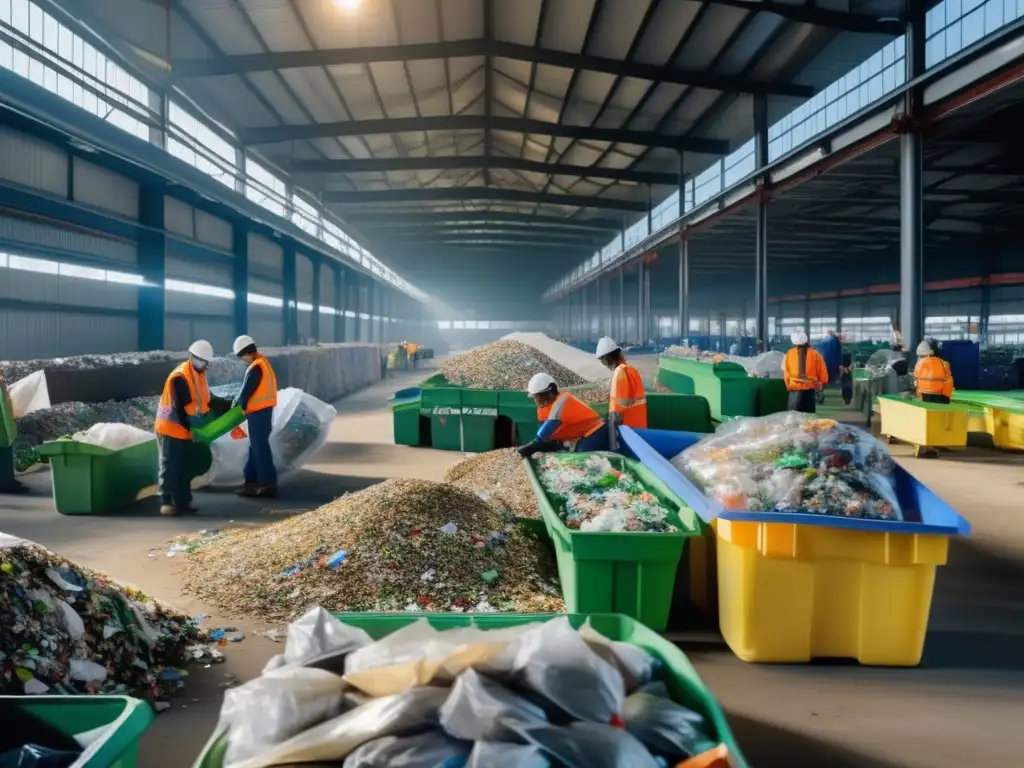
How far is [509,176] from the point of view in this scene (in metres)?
27.4

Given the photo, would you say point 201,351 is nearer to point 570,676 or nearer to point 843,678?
point 843,678

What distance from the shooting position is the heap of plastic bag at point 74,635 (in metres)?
3.04

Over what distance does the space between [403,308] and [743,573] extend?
154 ft

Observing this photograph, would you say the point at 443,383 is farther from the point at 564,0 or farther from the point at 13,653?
the point at 13,653

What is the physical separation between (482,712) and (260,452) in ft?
21.3

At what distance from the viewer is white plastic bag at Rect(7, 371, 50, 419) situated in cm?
798

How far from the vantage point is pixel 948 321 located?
104 ft

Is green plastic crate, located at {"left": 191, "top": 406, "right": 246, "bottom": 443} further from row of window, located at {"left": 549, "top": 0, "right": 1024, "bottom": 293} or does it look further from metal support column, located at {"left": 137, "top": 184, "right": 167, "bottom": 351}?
row of window, located at {"left": 549, "top": 0, "right": 1024, "bottom": 293}

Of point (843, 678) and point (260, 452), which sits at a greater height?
point (260, 452)

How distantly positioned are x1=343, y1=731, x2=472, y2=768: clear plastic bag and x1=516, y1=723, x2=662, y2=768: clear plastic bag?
0.15 m

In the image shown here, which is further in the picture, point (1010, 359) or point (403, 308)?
point (403, 308)

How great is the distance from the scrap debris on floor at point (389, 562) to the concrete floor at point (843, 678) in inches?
10.1

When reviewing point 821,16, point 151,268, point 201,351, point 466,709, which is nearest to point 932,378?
point 821,16

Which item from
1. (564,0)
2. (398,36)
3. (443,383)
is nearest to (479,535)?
(443,383)
